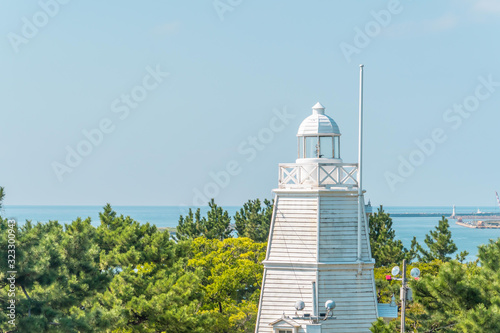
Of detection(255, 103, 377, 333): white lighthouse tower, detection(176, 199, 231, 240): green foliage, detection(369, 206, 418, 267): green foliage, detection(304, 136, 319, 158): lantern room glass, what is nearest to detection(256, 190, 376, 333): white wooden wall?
detection(255, 103, 377, 333): white lighthouse tower

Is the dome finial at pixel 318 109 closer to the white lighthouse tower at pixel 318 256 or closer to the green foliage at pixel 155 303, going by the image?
the white lighthouse tower at pixel 318 256

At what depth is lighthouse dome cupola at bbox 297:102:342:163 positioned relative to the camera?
23656 millimetres

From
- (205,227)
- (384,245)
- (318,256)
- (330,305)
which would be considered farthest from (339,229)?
(205,227)

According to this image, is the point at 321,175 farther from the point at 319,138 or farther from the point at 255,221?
the point at 255,221

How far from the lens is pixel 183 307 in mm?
24672

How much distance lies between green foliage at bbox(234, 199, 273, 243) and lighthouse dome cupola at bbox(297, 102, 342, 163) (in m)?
27.7

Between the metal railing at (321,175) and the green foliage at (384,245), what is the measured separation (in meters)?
20.4

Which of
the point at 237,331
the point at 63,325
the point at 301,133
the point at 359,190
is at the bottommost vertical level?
the point at 237,331

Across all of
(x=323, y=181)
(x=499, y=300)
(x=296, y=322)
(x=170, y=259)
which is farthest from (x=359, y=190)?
(x=170, y=259)

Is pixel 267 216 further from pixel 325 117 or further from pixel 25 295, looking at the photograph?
Answer: pixel 25 295

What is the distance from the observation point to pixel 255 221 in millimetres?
53656

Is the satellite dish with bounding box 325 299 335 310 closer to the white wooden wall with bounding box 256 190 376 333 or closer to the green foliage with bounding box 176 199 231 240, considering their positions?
the white wooden wall with bounding box 256 190 376 333

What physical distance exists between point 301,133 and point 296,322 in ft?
19.7

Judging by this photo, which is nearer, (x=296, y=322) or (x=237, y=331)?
(x=296, y=322)
